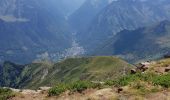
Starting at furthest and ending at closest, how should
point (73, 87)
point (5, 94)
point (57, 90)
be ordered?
1. point (5, 94)
2. point (73, 87)
3. point (57, 90)

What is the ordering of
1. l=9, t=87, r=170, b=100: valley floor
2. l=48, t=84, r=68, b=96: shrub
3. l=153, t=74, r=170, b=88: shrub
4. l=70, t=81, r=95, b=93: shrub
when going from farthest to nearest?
1. l=70, t=81, r=95, b=93: shrub
2. l=48, t=84, r=68, b=96: shrub
3. l=153, t=74, r=170, b=88: shrub
4. l=9, t=87, r=170, b=100: valley floor

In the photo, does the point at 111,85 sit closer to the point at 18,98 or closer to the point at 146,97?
the point at 146,97

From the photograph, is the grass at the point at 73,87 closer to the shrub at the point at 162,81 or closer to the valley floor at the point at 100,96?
the valley floor at the point at 100,96

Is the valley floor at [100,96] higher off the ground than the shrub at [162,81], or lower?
lower

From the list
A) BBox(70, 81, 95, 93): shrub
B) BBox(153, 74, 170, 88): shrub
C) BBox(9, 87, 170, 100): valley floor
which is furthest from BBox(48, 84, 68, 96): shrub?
BBox(153, 74, 170, 88): shrub

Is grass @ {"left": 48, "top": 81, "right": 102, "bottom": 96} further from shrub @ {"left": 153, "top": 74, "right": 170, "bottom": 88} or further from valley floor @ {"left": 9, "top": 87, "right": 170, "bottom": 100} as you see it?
shrub @ {"left": 153, "top": 74, "right": 170, "bottom": 88}

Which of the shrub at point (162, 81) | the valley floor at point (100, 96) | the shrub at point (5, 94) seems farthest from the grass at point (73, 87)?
the shrub at point (162, 81)

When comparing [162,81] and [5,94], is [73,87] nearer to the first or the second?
[5,94]

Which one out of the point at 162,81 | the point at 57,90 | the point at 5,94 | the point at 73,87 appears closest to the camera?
the point at 162,81

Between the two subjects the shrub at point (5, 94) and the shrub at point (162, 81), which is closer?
the shrub at point (162, 81)

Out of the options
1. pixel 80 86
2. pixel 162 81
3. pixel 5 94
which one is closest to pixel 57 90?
pixel 80 86

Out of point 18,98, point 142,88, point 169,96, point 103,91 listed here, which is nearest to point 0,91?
point 18,98
